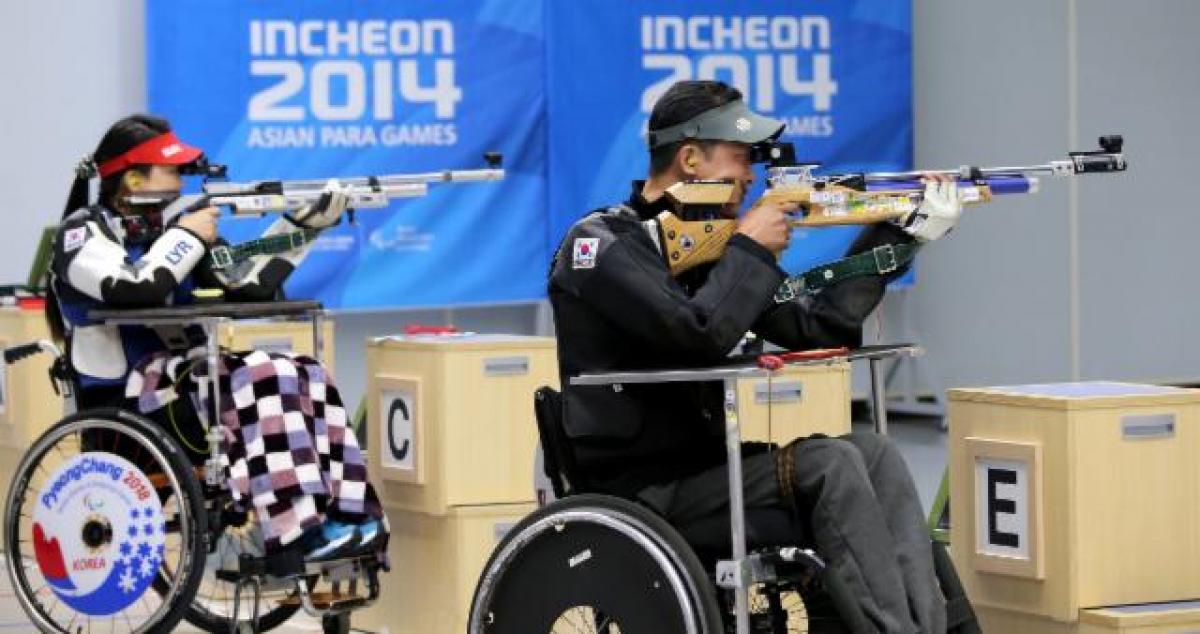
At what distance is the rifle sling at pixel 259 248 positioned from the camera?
5.19 m

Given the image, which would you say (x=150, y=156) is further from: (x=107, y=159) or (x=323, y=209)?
(x=323, y=209)

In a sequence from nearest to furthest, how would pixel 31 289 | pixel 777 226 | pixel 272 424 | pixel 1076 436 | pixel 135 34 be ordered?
pixel 777 226, pixel 1076 436, pixel 272 424, pixel 31 289, pixel 135 34

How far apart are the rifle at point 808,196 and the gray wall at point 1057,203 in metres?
4.52

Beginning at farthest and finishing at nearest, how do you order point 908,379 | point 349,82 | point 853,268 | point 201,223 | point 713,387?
point 908,379, point 349,82, point 201,223, point 853,268, point 713,387

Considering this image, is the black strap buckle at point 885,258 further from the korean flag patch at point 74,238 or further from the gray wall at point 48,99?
the gray wall at point 48,99

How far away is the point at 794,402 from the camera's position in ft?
16.9

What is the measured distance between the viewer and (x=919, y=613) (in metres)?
3.52

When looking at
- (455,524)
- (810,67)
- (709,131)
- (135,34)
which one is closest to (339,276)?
(135,34)

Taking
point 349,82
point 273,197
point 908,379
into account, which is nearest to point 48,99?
point 349,82

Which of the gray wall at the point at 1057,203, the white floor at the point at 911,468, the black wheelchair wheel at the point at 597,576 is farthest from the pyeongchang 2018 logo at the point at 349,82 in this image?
the black wheelchair wheel at the point at 597,576

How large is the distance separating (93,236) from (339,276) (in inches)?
118

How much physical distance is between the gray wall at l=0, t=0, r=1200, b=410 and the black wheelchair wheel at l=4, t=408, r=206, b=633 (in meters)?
3.44

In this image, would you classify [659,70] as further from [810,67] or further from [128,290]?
[128,290]

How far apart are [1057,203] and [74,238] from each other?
4.75m
